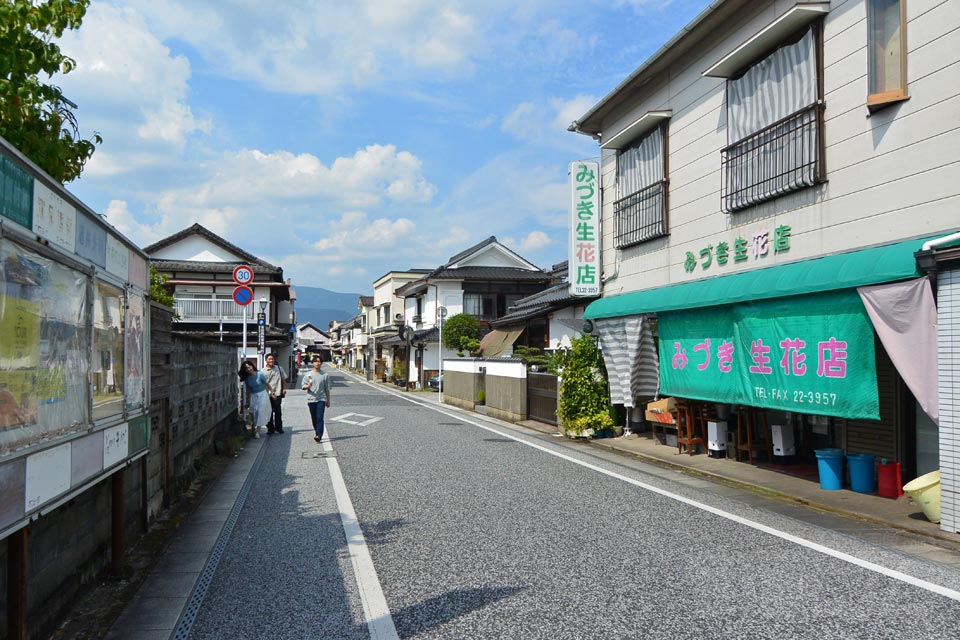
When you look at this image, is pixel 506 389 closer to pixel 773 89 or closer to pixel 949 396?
pixel 773 89

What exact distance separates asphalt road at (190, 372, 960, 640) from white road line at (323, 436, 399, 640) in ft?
0.09

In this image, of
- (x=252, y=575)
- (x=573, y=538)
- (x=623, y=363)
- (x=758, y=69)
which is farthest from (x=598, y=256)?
(x=252, y=575)

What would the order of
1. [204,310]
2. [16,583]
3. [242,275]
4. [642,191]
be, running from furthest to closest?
[204,310] → [242,275] → [642,191] → [16,583]

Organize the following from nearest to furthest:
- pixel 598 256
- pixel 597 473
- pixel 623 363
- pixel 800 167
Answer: pixel 800 167 < pixel 597 473 < pixel 623 363 < pixel 598 256

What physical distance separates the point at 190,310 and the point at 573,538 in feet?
129

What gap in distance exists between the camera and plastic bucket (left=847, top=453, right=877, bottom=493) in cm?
948

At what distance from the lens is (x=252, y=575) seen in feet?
20.1

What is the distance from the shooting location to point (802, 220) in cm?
1059

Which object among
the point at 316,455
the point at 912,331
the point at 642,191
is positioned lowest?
the point at 316,455

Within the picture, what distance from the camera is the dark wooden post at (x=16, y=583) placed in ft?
12.9

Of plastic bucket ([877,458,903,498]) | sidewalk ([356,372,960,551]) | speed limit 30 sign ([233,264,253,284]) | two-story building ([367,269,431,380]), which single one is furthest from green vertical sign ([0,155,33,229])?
two-story building ([367,269,431,380])

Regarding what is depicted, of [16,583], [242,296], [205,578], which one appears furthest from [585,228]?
[16,583]

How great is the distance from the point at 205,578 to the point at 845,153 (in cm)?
919

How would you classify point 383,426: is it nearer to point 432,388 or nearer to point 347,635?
point 347,635
